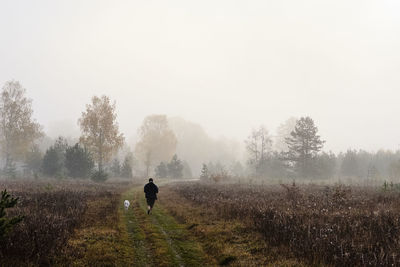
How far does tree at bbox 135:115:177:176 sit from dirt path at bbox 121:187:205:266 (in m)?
55.8

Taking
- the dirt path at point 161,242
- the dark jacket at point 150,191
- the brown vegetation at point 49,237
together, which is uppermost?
the dark jacket at point 150,191

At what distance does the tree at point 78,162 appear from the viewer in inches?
1587

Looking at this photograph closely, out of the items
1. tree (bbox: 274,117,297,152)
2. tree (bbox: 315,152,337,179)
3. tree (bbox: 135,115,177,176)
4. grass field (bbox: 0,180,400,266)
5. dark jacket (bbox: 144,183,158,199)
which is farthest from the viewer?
tree (bbox: 274,117,297,152)

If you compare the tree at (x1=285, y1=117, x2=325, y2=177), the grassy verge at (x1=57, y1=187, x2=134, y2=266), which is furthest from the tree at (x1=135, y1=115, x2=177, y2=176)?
the grassy verge at (x1=57, y1=187, x2=134, y2=266)

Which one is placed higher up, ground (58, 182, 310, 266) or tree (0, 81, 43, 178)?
tree (0, 81, 43, 178)

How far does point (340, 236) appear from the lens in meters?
8.90

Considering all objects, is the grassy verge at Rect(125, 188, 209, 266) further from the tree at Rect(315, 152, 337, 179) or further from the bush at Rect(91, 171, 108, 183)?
the tree at Rect(315, 152, 337, 179)

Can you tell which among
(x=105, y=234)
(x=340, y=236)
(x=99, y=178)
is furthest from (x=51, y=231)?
(x=99, y=178)

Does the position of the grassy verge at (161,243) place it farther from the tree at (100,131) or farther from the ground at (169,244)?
the tree at (100,131)

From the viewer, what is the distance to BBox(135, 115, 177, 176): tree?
233ft

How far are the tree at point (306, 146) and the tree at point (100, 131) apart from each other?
31263mm

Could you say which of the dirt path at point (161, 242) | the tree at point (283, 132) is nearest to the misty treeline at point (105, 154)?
the tree at point (283, 132)

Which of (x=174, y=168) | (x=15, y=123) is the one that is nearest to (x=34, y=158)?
(x=15, y=123)

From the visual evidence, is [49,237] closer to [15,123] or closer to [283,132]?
[15,123]
